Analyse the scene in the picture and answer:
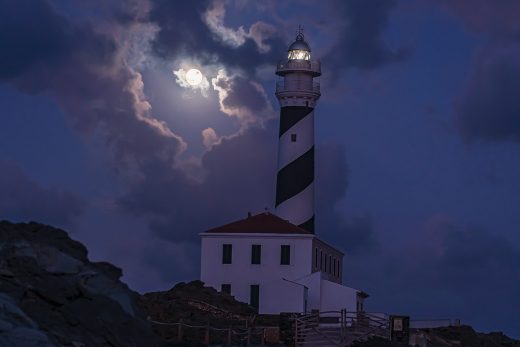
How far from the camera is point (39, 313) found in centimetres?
2656

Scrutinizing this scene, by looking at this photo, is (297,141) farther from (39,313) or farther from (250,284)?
(39,313)

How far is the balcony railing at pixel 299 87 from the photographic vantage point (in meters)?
55.0

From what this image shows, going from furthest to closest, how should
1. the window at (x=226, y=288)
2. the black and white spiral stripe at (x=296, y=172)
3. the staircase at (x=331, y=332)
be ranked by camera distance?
the black and white spiral stripe at (x=296, y=172)
the window at (x=226, y=288)
the staircase at (x=331, y=332)

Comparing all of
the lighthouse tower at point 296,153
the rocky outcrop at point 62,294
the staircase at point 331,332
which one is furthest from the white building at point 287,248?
the rocky outcrop at point 62,294

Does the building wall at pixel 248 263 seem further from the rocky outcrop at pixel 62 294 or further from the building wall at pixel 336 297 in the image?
the rocky outcrop at pixel 62 294

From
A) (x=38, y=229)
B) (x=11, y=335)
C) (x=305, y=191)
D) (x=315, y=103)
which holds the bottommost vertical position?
(x=11, y=335)

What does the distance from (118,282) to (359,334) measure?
10407 mm

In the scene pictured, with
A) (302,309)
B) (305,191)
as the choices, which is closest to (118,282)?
(302,309)

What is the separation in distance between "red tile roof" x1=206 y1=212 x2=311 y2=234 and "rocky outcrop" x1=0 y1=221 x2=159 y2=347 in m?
21.0

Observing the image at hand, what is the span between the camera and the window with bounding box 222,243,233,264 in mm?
A: 50938

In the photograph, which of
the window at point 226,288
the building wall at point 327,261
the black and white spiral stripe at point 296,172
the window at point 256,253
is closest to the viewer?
the window at point 226,288

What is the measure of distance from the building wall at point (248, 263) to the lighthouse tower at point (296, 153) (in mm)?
3322

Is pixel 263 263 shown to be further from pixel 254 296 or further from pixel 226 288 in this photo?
pixel 226 288

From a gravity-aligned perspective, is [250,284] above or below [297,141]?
below
